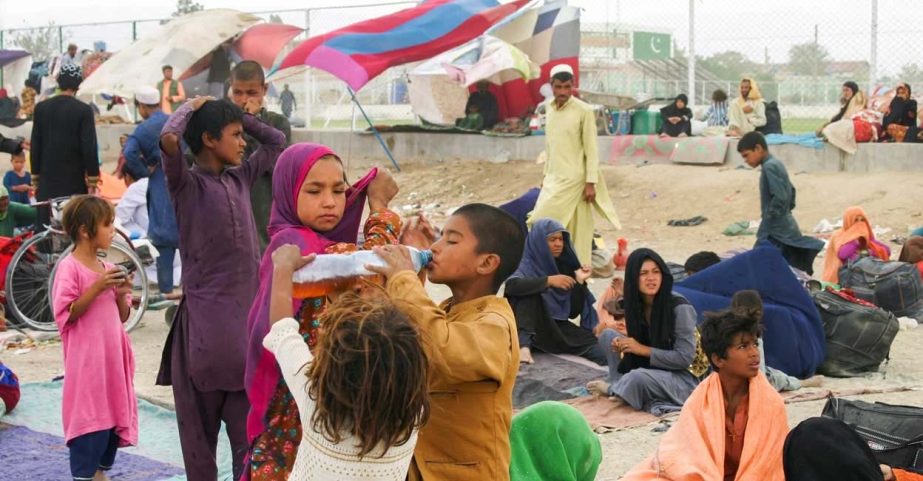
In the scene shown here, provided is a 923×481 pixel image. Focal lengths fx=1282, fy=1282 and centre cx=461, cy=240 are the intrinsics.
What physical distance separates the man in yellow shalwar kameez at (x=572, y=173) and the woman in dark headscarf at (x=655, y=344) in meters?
3.41

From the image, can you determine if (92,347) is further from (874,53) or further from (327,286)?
(874,53)

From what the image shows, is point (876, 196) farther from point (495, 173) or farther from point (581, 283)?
point (581, 283)

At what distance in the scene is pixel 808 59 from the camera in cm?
1939

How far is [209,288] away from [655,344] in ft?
9.90

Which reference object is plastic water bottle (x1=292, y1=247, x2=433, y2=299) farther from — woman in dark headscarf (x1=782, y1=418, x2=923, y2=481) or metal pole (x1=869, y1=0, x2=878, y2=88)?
metal pole (x1=869, y1=0, x2=878, y2=88)

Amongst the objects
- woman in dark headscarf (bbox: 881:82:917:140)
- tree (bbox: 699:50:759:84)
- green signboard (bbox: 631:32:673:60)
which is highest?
green signboard (bbox: 631:32:673:60)

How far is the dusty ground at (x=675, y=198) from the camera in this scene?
12.4 metres

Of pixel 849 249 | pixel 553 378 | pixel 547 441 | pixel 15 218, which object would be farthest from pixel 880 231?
pixel 547 441

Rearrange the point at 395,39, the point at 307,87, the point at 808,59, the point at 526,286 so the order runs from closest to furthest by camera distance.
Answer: the point at 526,286 → the point at 395,39 → the point at 808,59 → the point at 307,87

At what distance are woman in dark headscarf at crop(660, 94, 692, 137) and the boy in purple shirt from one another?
44.6 feet

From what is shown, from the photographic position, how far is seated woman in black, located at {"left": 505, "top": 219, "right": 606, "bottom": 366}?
7293 millimetres

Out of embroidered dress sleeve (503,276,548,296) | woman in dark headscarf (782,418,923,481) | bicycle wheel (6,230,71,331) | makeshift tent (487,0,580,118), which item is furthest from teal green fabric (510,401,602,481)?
makeshift tent (487,0,580,118)

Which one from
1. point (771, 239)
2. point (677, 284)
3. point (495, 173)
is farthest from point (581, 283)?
point (495, 173)

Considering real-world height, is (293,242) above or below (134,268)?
above
